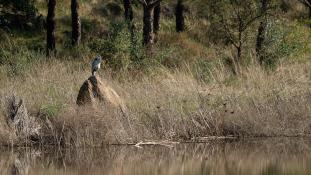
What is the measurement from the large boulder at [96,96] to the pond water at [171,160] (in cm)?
117

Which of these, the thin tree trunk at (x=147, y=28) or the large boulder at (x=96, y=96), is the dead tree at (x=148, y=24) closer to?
the thin tree trunk at (x=147, y=28)

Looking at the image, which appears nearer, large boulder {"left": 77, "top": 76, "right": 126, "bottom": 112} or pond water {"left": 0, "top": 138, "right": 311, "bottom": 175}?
pond water {"left": 0, "top": 138, "right": 311, "bottom": 175}

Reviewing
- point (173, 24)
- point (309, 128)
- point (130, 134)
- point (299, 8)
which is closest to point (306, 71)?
point (309, 128)

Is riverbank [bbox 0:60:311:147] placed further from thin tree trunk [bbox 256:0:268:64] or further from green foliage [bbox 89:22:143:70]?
thin tree trunk [bbox 256:0:268:64]

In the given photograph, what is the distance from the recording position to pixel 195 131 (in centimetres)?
1827

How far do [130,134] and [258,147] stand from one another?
296cm

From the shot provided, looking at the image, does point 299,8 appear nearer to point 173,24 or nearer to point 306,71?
point 173,24

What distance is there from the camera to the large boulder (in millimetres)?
17797

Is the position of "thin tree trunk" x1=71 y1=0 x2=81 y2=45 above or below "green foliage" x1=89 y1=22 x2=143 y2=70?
above

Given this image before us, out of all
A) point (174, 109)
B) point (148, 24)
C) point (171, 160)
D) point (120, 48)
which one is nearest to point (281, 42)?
point (148, 24)

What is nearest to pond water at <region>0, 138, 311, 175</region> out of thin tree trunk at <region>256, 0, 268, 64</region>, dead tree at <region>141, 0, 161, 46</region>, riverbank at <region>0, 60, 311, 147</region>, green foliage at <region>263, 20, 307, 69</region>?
riverbank at <region>0, 60, 311, 147</region>

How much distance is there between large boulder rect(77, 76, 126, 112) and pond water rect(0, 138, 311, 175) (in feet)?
3.85

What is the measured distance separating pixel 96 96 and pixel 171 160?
275cm

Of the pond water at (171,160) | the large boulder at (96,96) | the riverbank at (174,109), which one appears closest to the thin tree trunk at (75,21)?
the riverbank at (174,109)
